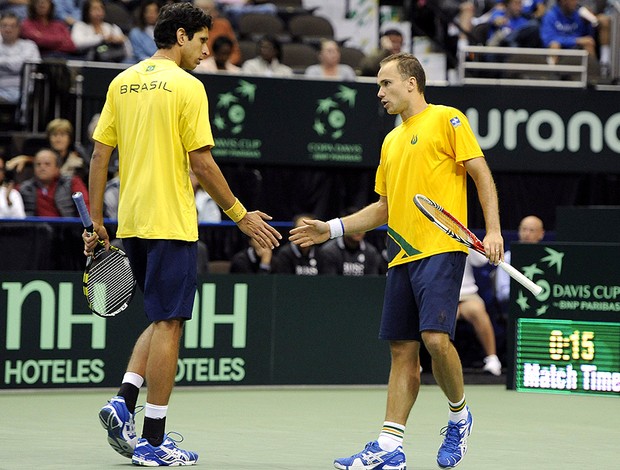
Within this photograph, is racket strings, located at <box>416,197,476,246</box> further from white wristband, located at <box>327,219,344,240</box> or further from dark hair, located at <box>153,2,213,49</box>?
dark hair, located at <box>153,2,213,49</box>

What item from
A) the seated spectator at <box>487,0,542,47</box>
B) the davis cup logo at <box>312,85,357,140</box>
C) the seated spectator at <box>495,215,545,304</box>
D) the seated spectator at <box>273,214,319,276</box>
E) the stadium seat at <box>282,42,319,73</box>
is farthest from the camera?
the seated spectator at <box>487,0,542,47</box>

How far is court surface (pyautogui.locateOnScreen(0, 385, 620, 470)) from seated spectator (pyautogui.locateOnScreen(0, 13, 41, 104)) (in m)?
4.84

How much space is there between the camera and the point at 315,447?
26.0 feet

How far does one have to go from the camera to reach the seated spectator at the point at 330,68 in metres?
16.0

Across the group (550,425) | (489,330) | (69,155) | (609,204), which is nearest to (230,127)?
(69,155)

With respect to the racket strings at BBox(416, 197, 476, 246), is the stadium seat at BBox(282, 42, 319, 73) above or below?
above

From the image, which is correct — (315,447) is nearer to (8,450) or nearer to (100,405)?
(8,450)

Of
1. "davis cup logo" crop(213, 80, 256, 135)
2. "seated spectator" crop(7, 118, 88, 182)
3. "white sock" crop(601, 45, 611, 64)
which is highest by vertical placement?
"white sock" crop(601, 45, 611, 64)

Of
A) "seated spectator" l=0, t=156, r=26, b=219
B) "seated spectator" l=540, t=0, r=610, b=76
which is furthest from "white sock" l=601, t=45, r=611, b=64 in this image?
"seated spectator" l=0, t=156, r=26, b=219

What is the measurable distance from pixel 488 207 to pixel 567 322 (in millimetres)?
5173

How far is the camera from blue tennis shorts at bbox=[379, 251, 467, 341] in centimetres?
668

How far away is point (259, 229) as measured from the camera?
6785mm

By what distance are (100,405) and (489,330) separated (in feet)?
14.0

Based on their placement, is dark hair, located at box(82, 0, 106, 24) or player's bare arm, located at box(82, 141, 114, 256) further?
dark hair, located at box(82, 0, 106, 24)
